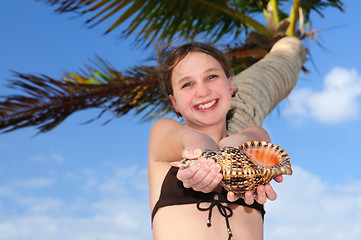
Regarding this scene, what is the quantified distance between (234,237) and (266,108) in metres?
2.87

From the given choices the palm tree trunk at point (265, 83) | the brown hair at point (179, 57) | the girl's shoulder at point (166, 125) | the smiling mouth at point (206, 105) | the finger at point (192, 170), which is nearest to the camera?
the finger at point (192, 170)

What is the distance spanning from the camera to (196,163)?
2.00 meters

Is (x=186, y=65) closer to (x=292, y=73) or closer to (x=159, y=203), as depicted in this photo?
(x=159, y=203)

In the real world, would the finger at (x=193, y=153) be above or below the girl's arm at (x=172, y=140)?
below

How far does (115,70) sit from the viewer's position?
25.9ft

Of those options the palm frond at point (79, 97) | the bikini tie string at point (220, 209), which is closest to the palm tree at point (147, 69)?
the palm frond at point (79, 97)

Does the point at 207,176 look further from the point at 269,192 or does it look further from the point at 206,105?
the point at 206,105

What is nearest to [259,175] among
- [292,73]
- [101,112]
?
[292,73]

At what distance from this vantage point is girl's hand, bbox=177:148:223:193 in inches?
78.7

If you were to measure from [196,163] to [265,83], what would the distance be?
3407 mm

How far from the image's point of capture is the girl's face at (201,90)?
8.84 feet

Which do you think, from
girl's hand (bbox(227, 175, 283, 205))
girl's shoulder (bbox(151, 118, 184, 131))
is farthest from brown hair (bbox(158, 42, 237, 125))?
girl's hand (bbox(227, 175, 283, 205))

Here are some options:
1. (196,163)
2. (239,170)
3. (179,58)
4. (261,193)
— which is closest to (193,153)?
(196,163)

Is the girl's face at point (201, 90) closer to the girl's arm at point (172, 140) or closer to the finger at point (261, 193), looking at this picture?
the girl's arm at point (172, 140)
